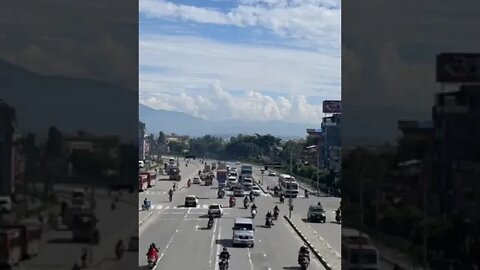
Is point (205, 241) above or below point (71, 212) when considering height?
below

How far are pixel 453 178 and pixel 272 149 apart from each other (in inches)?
3101

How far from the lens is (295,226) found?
Result: 89.7 ft

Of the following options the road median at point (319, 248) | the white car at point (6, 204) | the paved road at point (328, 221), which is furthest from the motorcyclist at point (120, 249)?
the paved road at point (328, 221)

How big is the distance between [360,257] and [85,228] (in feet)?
12.6

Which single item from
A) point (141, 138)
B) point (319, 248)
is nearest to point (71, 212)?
point (319, 248)

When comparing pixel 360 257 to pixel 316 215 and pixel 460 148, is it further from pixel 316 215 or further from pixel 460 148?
pixel 316 215

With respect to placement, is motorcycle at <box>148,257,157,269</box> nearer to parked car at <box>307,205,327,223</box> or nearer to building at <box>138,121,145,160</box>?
building at <box>138,121,145,160</box>

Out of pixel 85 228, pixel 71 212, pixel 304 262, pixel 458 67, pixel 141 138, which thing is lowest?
pixel 304 262

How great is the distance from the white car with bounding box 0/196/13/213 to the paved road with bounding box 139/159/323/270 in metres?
8.19

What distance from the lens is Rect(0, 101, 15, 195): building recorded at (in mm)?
9367

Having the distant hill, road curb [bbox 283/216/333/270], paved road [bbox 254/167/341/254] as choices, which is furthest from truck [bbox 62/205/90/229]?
paved road [bbox 254/167/341/254]

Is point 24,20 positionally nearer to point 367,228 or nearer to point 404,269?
point 367,228

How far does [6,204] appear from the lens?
9.42 m

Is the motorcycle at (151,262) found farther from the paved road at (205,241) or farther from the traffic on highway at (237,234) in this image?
the paved road at (205,241)
